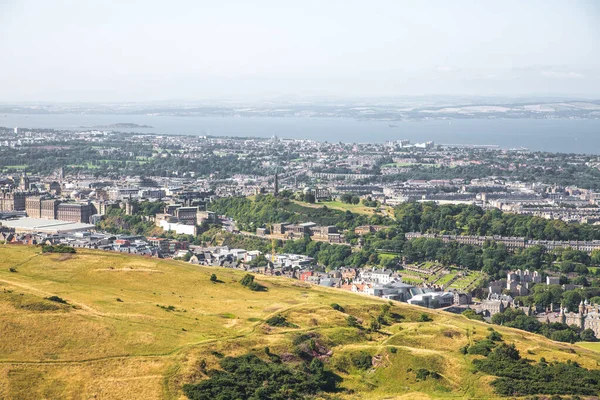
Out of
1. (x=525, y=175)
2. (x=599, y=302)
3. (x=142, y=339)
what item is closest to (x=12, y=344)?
(x=142, y=339)

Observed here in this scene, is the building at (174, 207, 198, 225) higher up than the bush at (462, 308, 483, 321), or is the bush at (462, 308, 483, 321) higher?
the bush at (462, 308, 483, 321)

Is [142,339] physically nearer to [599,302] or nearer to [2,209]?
[599,302]

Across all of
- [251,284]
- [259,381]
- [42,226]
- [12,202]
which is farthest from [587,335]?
[12,202]

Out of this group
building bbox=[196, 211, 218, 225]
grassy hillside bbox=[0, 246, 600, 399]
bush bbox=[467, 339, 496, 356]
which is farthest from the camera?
building bbox=[196, 211, 218, 225]

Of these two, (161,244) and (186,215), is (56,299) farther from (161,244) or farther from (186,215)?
(186,215)

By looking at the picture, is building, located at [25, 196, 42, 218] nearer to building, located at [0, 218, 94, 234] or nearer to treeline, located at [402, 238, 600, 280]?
building, located at [0, 218, 94, 234]

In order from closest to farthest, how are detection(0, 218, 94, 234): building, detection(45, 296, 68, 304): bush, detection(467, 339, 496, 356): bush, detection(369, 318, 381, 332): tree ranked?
1. detection(467, 339, 496, 356): bush
2. detection(45, 296, 68, 304): bush
3. detection(369, 318, 381, 332): tree
4. detection(0, 218, 94, 234): building

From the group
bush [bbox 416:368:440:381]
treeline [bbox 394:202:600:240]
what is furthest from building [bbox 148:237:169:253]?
bush [bbox 416:368:440:381]

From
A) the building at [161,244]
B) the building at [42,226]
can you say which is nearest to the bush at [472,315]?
the building at [161,244]
